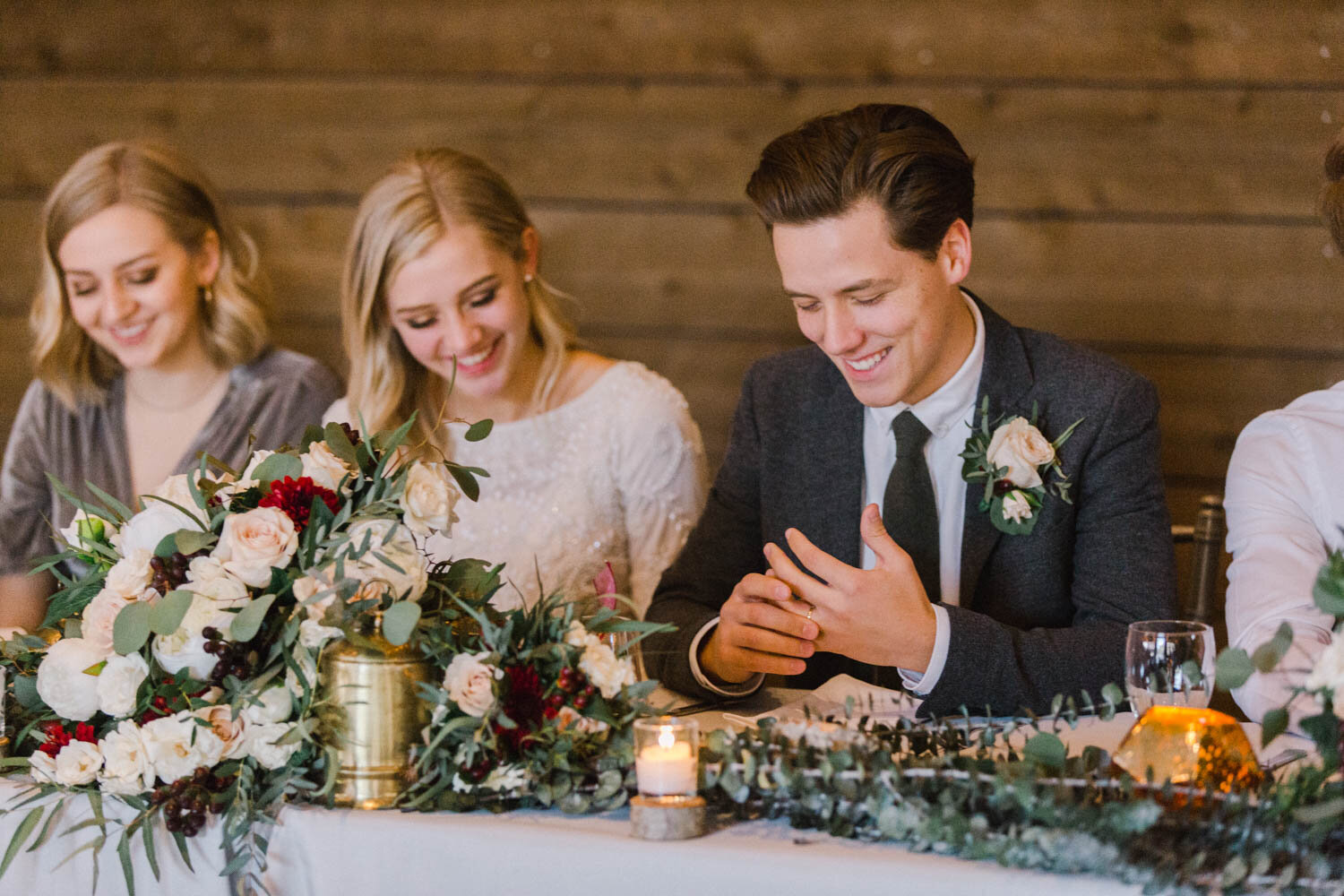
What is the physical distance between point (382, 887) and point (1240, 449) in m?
1.19

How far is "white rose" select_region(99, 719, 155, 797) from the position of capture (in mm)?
1208

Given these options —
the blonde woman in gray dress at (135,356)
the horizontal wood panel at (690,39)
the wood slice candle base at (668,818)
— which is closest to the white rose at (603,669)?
the wood slice candle base at (668,818)

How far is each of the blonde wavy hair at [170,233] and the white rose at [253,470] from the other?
1.56 m

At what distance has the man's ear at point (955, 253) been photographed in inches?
72.1

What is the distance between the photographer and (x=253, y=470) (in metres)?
1.30

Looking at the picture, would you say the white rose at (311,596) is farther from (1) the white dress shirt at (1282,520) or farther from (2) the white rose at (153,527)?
(1) the white dress shirt at (1282,520)

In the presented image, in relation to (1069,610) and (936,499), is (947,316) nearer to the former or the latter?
(936,499)

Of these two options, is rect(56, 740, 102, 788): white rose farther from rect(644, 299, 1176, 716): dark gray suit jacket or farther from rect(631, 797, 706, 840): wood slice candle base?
rect(644, 299, 1176, 716): dark gray suit jacket

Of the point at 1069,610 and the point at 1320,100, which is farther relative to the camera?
the point at 1320,100

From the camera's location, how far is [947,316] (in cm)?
186

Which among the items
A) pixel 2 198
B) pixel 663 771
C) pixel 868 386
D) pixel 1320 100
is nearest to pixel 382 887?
pixel 663 771

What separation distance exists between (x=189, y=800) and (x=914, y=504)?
1.06 metres

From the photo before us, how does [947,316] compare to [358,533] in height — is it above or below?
above

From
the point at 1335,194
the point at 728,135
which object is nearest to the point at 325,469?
the point at 1335,194
